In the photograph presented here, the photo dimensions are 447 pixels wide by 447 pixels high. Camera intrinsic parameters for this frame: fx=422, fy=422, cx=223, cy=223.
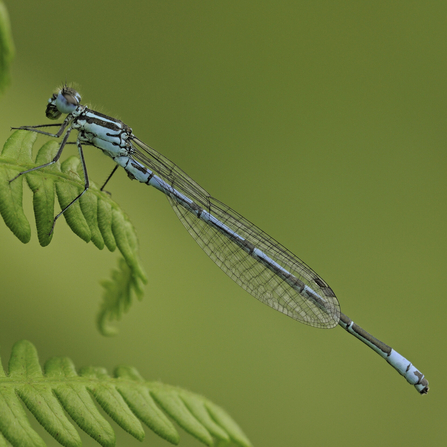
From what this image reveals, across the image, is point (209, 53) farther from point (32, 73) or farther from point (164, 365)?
point (164, 365)

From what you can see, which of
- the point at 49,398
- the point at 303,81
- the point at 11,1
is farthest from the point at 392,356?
the point at 11,1

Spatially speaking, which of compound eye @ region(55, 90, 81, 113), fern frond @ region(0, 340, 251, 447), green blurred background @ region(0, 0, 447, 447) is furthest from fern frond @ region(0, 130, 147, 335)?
green blurred background @ region(0, 0, 447, 447)

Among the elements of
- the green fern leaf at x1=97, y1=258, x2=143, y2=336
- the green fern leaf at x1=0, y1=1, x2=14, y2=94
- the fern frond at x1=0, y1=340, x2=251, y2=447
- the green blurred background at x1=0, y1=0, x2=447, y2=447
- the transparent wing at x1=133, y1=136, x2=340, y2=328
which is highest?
the green blurred background at x1=0, y1=0, x2=447, y2=447

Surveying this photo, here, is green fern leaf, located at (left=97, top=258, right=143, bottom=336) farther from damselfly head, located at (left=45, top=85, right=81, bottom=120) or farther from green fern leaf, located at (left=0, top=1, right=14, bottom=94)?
green fern leaf, located at (left=0, top=1, right=14, bottom=94)

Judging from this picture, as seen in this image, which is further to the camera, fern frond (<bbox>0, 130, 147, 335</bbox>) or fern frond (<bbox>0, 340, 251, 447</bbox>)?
fern frond (<bbox>0, 130, 147, 335</bbox>)

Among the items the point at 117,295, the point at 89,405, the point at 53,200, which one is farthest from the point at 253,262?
the point at 89,405

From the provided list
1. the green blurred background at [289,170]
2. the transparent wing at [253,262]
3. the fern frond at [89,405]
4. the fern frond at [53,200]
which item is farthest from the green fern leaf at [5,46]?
the green blurred background at [289,170]
